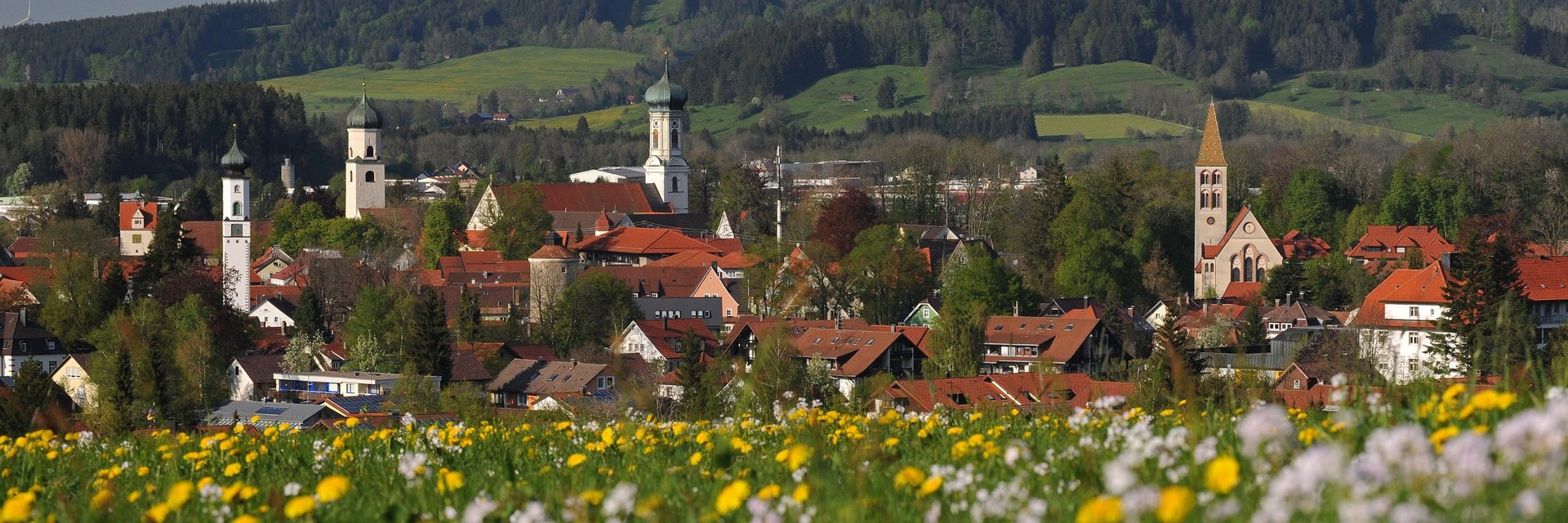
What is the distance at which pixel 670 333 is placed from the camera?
201 feet

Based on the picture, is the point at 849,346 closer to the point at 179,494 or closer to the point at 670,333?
the point at 670,333

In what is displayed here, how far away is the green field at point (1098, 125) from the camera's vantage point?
172 m

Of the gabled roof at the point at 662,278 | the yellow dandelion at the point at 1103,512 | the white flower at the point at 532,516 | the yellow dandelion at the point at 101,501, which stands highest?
the yellow dandelion at the point at 1103,512

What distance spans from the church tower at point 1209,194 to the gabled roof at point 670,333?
79.7 feet

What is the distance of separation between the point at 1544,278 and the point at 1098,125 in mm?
125848

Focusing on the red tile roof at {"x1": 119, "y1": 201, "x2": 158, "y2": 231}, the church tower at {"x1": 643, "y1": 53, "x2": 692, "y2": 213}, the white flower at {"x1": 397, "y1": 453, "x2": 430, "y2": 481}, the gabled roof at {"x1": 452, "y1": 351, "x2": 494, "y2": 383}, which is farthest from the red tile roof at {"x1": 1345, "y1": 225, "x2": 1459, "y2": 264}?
the white flower at {"x1": 397, "y1": 453, "x2": 430, "y2": 481}

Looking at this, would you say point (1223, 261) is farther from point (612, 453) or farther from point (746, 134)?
point (746, 134)

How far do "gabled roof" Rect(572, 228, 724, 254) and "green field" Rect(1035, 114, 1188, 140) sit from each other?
83.5m

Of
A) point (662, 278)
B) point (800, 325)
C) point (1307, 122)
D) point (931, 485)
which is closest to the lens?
point (931, 485)

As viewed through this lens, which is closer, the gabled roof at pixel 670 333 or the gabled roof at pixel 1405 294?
the gabled roof at pixel 1405 294

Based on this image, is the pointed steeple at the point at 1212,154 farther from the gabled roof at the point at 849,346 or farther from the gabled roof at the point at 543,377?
the gabled roof at the point at 543,377

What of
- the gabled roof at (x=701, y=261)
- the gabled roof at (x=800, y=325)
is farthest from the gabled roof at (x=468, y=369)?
the gabled roof at (x=701, y=261)

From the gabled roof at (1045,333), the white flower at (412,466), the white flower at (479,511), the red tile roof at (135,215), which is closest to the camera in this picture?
the white flower at (479,511)

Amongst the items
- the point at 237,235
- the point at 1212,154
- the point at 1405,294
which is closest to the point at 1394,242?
the point at 1212,154
